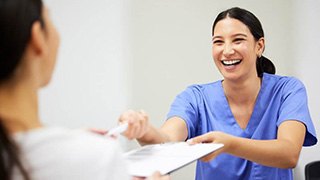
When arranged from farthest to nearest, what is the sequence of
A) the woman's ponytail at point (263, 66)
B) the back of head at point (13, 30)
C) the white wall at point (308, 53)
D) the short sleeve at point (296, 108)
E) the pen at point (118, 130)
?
the white wall at point (308, 53), the woman's ponytail at point (263, 66), the short sleeve at point (296, 108), the pen at point (118, 130), the back of head at point (13, 30)

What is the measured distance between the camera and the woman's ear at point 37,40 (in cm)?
45

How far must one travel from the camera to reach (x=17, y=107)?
45 centimetres

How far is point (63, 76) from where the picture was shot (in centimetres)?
150

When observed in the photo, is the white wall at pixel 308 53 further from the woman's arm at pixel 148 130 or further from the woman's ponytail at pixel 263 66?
the woman's arm at pixel 148 130

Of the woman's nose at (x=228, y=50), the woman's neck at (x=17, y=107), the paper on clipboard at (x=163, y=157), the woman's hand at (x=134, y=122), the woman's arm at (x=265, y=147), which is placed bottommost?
A: the woman's arm at (x=265, y=147)

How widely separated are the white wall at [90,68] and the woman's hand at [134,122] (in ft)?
2.15

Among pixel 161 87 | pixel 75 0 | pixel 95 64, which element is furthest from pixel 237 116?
pixel 75 0

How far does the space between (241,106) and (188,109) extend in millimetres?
199

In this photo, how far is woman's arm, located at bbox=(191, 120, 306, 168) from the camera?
35.5 inches

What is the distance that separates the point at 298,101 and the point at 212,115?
0.93 ft

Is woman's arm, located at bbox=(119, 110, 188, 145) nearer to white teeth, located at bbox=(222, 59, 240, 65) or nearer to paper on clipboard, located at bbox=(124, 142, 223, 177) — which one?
paper on clipboard, located at bbox=(124, 142, 223, 177)

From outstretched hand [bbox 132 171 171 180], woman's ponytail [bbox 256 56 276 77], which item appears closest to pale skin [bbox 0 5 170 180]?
outstretched hand [bbox 132 171 171 180]

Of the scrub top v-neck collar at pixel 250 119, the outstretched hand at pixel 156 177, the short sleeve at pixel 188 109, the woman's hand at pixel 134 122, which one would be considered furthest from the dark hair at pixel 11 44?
the scrub top v-neck collar at pixel 250 119

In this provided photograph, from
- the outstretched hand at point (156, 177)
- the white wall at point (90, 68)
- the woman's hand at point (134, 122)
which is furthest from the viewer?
the white wall at point (90, 68)
